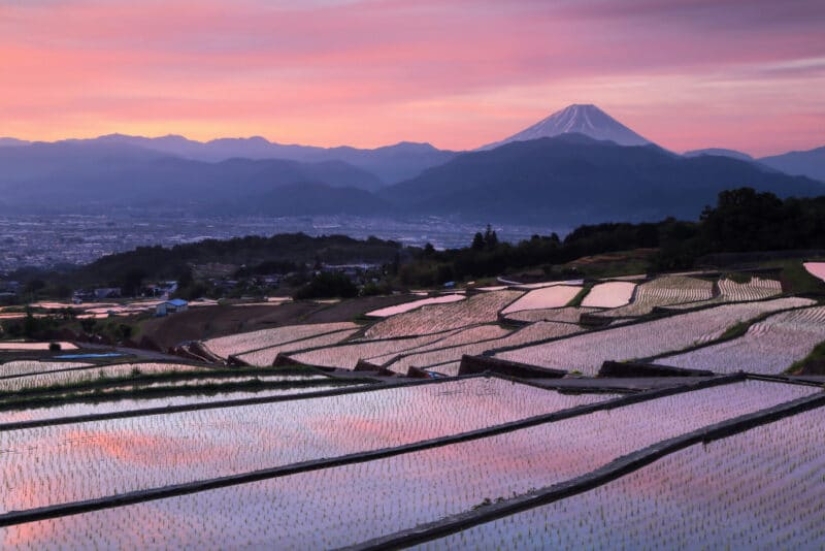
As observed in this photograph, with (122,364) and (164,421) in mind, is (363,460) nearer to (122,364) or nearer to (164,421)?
(164,421)

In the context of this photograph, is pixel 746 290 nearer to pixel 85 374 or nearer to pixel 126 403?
pixel 85 374

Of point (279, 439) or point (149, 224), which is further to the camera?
point (149, 224)

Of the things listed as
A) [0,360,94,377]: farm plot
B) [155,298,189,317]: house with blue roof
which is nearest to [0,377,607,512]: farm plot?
[0,360,94,377]: farm plot

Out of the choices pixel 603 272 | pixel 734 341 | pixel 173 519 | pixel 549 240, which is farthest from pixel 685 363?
pixel 549 240

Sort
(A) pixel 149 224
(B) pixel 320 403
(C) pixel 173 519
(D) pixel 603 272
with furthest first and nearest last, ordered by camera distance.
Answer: (A) pixel 149 224, (D) pixel 603 272, (B) pixel 320 403, (C) pixel 173 519

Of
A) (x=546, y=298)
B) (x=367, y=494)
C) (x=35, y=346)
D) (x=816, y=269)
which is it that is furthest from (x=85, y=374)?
(x=816, y=269)

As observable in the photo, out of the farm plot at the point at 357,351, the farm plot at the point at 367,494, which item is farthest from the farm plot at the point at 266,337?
the farm plot at the point at 367,494

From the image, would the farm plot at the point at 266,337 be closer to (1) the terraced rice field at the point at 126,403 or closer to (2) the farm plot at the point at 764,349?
(1) the terraced rice field at the point at 126,403
